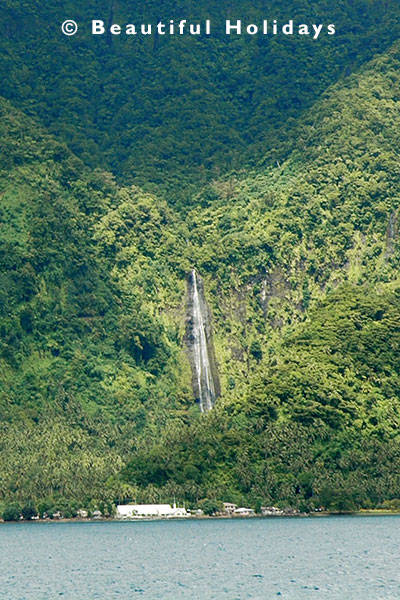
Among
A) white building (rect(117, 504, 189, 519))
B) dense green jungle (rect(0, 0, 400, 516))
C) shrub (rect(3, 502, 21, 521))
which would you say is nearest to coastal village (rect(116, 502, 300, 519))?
white building (rect(117, 504, 189, 519))

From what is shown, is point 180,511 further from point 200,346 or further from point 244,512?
point 200,346

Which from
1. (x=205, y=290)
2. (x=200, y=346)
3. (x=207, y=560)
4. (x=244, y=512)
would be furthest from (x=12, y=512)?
(x=205, y=290)

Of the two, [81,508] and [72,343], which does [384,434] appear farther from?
[72,343]

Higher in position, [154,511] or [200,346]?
[200,346]

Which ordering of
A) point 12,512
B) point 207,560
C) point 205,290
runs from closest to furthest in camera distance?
point 207,560
point 12,512
point 205,290

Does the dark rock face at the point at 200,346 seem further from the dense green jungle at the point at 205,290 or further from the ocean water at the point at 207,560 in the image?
the ocean water at the point at 207,560

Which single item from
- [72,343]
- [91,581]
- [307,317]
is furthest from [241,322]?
[91,581]
